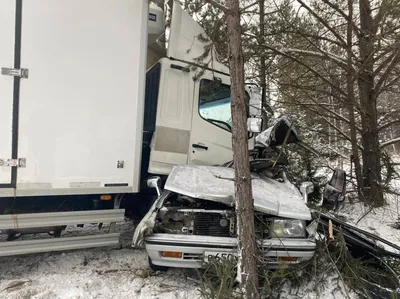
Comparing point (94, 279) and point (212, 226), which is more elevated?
point (212, 226)

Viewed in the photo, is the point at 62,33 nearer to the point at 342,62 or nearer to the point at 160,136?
the point at 160,136

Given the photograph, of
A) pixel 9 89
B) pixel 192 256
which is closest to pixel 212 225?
pixel 192 256

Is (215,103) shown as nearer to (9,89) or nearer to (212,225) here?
(212,225)

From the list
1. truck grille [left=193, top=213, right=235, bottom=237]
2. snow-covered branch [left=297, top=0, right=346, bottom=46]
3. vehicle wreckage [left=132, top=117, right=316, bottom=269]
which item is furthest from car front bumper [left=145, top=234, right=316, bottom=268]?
snow-covered branch [left=297, top=0, right=346, bottom=46]

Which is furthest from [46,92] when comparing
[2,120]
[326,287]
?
[326,287]

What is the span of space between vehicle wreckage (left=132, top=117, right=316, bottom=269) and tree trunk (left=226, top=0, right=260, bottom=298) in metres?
0.24

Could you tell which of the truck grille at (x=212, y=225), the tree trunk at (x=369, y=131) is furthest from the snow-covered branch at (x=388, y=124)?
the truck grille at (x=212, y=225)

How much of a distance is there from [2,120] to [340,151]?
7.72 metres

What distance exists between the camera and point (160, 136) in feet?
14.3

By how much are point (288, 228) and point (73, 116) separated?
2552 mm

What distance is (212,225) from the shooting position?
11.0 feet

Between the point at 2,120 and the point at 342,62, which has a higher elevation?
the point at 342,62

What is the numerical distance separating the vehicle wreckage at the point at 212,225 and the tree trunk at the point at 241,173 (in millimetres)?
242

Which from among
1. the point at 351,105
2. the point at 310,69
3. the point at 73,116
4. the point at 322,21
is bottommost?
the point at 73,116
